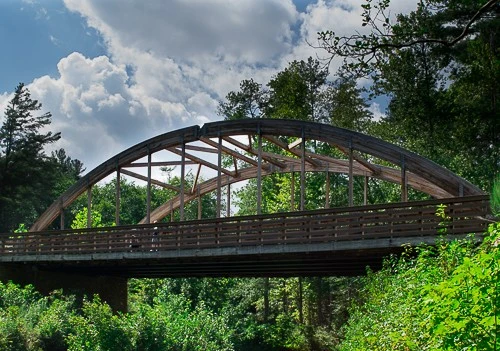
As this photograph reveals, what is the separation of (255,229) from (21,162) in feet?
104

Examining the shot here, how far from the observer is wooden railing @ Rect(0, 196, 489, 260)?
55.5 ft

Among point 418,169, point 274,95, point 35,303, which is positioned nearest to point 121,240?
point 35,303

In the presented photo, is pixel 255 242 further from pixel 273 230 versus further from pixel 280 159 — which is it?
pixel 280 159

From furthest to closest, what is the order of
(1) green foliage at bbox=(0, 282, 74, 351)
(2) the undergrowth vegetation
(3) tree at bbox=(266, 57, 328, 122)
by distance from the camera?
(3) tree at bbox=(266, 57, 328, 122) < (1) green foliage at bbox=(0, 282, 74, 351) < (2) the undergrowth vegetation

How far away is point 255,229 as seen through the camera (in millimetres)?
20594

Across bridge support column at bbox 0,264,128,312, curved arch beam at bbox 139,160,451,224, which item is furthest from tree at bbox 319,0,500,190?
bridge support column at bbox 0,264,128,312

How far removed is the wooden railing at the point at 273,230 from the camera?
16906 millimetres

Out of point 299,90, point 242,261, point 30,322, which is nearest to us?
point 30,322

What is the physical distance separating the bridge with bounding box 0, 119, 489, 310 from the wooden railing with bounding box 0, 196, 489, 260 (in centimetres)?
3

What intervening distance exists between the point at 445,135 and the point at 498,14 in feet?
17.7

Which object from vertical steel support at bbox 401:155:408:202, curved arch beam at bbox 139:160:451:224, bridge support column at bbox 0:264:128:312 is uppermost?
curved arch beam at bbox 139:160:451:224

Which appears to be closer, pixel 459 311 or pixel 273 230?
pixel 459 311

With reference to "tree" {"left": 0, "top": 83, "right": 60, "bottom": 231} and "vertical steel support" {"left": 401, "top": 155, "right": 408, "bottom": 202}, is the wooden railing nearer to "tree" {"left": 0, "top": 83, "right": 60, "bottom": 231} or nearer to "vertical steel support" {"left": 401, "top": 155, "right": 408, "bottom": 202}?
"vertical steel support" {"left": 401, "top": 155, "right": 408, "bottom": 202}

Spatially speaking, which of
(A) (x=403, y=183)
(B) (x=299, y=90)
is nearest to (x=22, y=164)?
(B) (x=299, y=90)
